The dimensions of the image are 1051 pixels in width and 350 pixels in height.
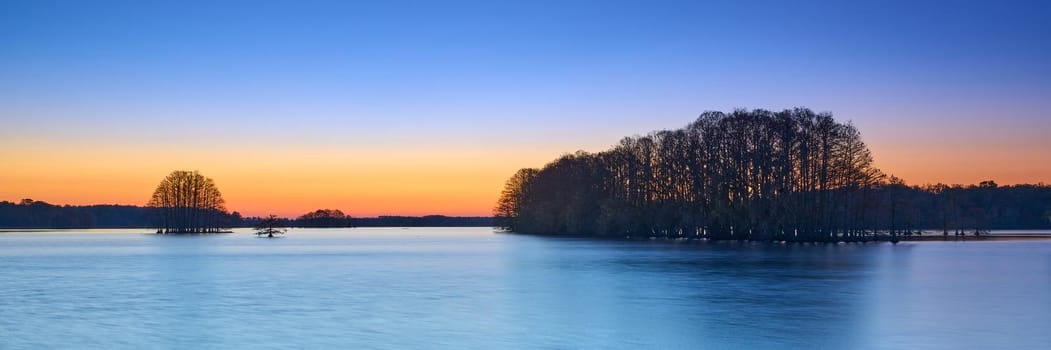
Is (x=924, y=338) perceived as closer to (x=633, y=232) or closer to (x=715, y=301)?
(x=715, y=301)

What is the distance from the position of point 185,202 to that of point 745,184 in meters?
99.7

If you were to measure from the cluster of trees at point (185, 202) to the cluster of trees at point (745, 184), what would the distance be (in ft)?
220

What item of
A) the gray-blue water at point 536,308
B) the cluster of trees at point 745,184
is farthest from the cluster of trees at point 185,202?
the gray-blue water at point 536,308

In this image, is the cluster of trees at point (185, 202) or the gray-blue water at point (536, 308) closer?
the gray-blue water at point (536, 308)

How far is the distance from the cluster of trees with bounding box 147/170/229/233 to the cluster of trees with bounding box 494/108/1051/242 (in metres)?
67.0

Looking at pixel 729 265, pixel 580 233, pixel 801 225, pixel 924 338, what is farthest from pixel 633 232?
pixel 924 338

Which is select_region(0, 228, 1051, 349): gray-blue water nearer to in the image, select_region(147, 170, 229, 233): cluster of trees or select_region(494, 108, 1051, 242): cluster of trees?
Answer: select_region(494, 108, 1051, 242): cluster of trees

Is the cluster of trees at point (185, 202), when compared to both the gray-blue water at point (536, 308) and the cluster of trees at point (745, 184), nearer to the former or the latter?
the cluster of trees at point (745, 184)

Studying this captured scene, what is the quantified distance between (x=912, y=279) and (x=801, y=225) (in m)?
51.2

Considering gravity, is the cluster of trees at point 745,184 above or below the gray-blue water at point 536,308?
above

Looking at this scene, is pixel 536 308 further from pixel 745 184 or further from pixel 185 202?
pixel 185 202

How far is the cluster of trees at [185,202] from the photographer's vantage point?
154 metres

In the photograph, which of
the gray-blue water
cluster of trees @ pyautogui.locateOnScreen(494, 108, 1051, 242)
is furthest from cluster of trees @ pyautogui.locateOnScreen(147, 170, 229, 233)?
the gray-blue water

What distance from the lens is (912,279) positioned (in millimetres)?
34688
